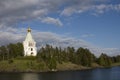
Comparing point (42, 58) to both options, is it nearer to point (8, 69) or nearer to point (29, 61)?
point (29, 61)

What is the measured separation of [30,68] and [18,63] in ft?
37.6

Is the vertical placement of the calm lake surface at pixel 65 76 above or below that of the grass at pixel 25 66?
below

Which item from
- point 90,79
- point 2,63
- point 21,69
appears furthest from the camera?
point 2,63

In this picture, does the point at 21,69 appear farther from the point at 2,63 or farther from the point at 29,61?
the point at 2,63

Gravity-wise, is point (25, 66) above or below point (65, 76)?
above

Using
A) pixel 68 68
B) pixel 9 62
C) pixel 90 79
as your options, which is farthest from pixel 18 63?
pixel 90 79

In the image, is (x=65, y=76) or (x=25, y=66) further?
(x=25, y=66)

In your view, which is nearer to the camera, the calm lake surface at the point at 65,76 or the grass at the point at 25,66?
the calm lake surface at the point at 65,76

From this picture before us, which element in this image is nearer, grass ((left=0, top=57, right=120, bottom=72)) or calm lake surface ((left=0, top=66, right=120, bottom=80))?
calm lake surface ((left=0, top=66, right=120, bottom=80))

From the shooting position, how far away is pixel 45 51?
641ft

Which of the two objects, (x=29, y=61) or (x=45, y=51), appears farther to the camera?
(x=45, y=51)

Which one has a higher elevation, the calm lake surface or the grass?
the grass

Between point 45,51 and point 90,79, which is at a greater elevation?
point 45,51

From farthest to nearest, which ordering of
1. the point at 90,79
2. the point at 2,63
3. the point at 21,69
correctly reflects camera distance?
the point at 2,63
the point at 21,69
the point at 90,79
